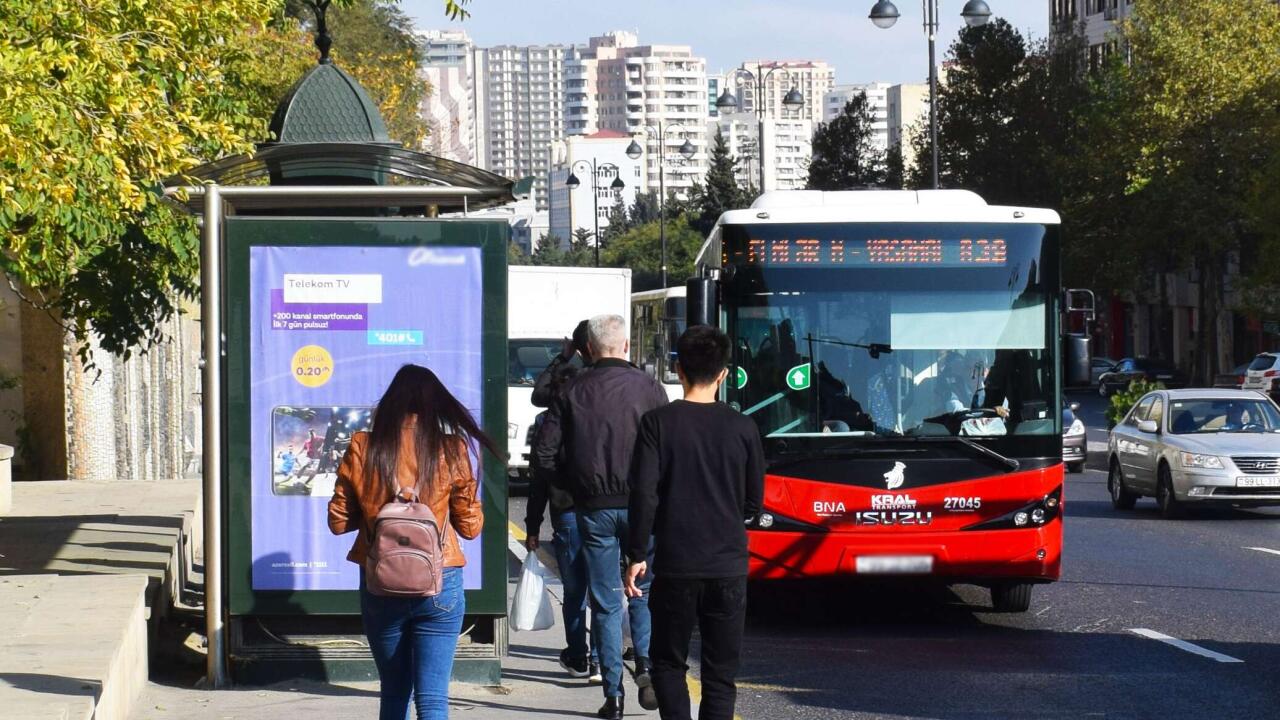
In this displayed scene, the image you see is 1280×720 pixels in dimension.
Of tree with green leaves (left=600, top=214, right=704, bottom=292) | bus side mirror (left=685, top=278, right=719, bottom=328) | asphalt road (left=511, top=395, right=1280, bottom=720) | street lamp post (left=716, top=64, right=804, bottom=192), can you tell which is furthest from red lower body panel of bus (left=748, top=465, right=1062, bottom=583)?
tree with green leaves (left=600, top=214, right=704, bottom=292)

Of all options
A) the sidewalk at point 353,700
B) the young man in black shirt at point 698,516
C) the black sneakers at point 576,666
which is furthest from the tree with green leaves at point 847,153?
the young man in black shirt at point 698,516

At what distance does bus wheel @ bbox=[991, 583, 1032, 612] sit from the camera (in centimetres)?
1246

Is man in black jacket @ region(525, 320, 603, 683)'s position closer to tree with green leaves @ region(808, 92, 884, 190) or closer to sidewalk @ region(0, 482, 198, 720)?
sidewalk @ region(0, 482, 198, 720)

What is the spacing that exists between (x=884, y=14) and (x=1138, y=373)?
3159cm

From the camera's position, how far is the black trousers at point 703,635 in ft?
21.7

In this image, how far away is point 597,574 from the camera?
826 centimetres

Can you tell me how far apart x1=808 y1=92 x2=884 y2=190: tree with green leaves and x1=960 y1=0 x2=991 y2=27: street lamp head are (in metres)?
42.4

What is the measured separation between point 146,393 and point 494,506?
1627cm

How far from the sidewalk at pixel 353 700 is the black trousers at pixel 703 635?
1494mm

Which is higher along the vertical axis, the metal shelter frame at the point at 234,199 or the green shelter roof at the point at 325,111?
the green shelter roof at the point at 325,111

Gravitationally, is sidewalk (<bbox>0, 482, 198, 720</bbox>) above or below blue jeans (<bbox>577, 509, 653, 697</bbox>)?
below

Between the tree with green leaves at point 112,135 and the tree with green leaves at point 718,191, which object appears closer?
the tree with green leaves at point 112,135

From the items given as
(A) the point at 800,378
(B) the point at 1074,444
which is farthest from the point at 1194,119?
(A) the point at 800,378

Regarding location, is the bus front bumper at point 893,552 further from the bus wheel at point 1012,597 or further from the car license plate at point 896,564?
the bus wheel at point 1012,597
